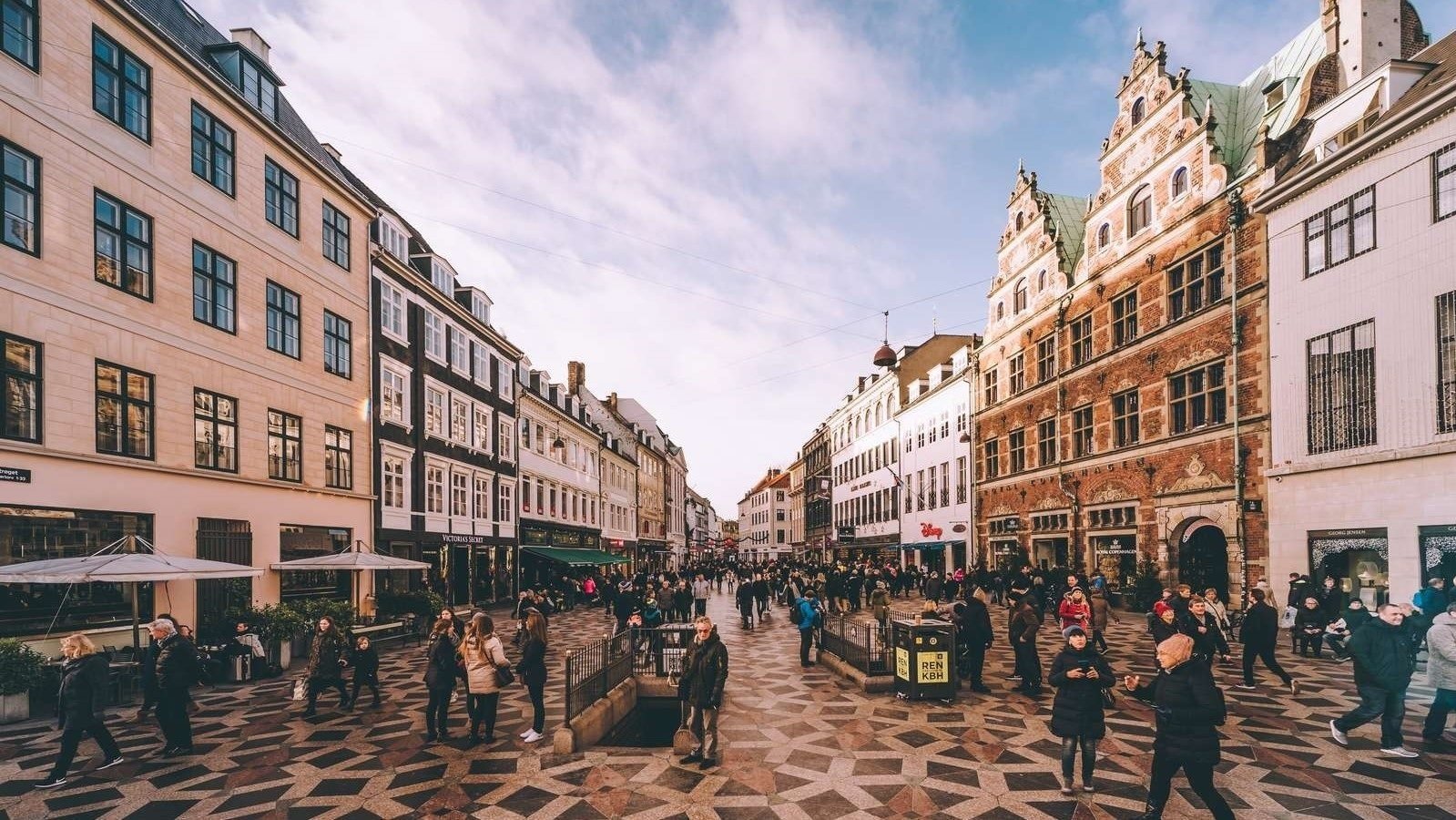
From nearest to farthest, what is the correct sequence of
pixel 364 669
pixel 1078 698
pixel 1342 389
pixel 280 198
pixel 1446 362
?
pixel 1078 698
pixel 364 669
pixel 1446 362
pixel 1342 389
pixel 280 198

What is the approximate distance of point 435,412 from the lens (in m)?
31.4

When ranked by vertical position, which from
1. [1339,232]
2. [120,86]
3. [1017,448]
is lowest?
[1017,448]

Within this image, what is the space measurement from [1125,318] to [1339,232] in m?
9.54

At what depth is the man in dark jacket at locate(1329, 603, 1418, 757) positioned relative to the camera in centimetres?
936

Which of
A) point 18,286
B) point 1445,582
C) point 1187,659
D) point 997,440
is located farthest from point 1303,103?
point 18,286

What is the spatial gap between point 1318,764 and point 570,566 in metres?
42.8

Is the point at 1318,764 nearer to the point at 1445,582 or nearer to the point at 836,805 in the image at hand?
the point at 836,805

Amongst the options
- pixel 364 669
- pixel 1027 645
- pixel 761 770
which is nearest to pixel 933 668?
pixel 1027 645

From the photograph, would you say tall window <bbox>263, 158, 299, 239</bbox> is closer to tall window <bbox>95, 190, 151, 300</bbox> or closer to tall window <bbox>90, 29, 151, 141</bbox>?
tall window <bbox>90, 29, 151, 141</bbox>

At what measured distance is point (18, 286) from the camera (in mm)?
14031

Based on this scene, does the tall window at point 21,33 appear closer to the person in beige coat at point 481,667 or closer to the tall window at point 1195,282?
the person in beige coat at point 481,667

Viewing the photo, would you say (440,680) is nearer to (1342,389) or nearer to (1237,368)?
(1342,389)

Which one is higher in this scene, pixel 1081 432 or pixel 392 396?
pixel 392 396

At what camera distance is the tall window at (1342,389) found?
18.9m
